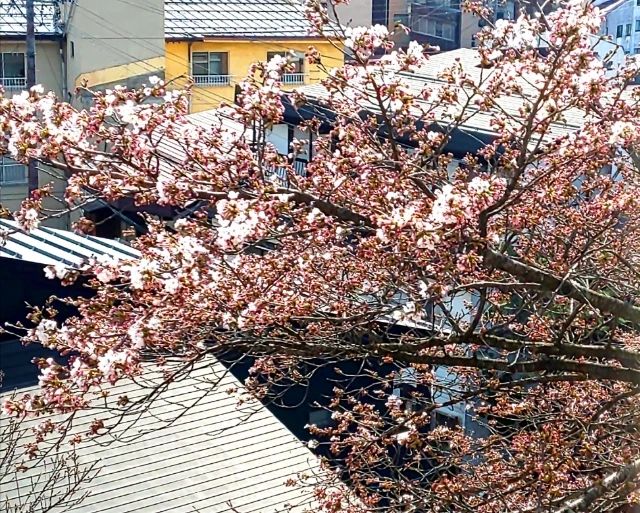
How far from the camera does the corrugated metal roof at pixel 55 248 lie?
6566 millimetres

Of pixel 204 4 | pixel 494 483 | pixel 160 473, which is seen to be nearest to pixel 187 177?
pixel 494 483

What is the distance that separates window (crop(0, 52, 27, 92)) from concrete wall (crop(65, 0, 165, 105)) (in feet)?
4.11

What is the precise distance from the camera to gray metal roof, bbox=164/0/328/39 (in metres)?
17.3

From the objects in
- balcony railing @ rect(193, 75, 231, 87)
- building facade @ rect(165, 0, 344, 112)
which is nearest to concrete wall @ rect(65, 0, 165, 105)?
building facade @ rect(165, 0, 344, 112)

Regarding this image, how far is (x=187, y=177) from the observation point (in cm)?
301

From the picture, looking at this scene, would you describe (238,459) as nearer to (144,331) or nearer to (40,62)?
(144,331)

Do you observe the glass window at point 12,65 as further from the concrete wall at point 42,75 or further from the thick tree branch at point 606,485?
the thick tree branch at point 606,485

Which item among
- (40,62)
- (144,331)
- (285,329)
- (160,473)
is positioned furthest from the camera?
(40,62)

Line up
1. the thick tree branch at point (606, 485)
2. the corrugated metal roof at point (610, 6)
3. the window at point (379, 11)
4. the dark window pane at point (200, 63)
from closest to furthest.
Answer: the thick tree branch at point (606, 485) → the corrugated metal roof at point (610, 6) → the dark window pane at point (200, 63) → the window at point (379, 11)

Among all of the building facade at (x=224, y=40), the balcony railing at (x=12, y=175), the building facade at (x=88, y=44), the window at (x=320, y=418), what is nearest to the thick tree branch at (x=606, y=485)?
the window at (x=320, y=418)

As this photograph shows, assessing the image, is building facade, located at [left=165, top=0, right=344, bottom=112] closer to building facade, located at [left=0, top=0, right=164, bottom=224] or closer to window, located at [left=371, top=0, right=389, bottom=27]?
building facade, located at [left=0, top=0, right=164, bottom=224]

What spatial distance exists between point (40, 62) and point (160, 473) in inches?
566

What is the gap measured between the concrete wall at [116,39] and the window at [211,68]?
1099 millimetres

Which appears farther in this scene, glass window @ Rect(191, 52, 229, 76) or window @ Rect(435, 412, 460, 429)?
glass window @ Rect(191, 52, 229, 76)
